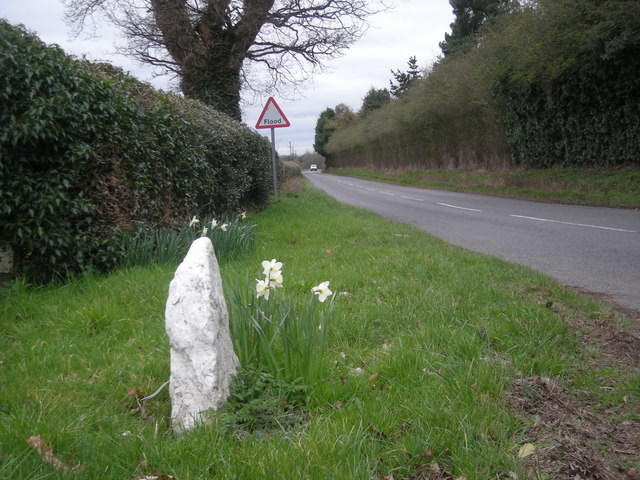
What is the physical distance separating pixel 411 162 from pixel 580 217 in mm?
31433

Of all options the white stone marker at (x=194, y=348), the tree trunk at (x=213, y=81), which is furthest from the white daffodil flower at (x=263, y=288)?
the tree trunk at (x=213, y=81)

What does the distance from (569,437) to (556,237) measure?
26.5 ft

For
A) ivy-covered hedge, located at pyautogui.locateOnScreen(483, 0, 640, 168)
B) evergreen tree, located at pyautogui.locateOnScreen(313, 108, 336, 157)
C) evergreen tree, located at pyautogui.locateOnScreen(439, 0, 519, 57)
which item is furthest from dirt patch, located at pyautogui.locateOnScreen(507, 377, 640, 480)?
evergreen tree, located at pyautogui.locateOnScreen(313, 108, 336, 157)

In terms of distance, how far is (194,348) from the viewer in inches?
98.6

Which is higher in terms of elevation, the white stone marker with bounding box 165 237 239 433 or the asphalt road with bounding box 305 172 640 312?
the white stone marker with bounding box 165 237 239 433

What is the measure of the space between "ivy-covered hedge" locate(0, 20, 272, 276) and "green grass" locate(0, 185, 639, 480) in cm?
46

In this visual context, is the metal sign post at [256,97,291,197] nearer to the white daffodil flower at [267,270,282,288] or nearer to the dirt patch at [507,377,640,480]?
the white daffodil flower at [267,270,282,288]

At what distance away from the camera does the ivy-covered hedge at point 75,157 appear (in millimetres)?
4504

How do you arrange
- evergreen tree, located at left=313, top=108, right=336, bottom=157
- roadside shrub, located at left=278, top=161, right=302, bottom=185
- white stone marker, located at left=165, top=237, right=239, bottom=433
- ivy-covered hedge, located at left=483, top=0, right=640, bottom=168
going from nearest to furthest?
white stone marker, located at left=165, top=237, right=239, bottom=433
ivy-covered hedge, located at left=483, top=0, right=640, bottom=168
roadside shrub, located at left=278, top=161, right=302, bottom=185
evergreen tree, located at left=313, top=108, right=336, bottom=157

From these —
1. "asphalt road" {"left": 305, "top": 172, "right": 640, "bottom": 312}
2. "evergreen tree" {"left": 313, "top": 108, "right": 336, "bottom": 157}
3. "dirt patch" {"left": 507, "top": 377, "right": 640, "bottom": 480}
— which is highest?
"evergreen tree" {"left": 313, "top": 108, "right": 336, "bottom": 157}

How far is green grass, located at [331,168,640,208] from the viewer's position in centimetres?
1559

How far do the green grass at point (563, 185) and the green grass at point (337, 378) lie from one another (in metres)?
12.3

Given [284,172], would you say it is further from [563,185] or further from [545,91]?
[563,185]

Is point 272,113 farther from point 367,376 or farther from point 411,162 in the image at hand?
point 411,162
